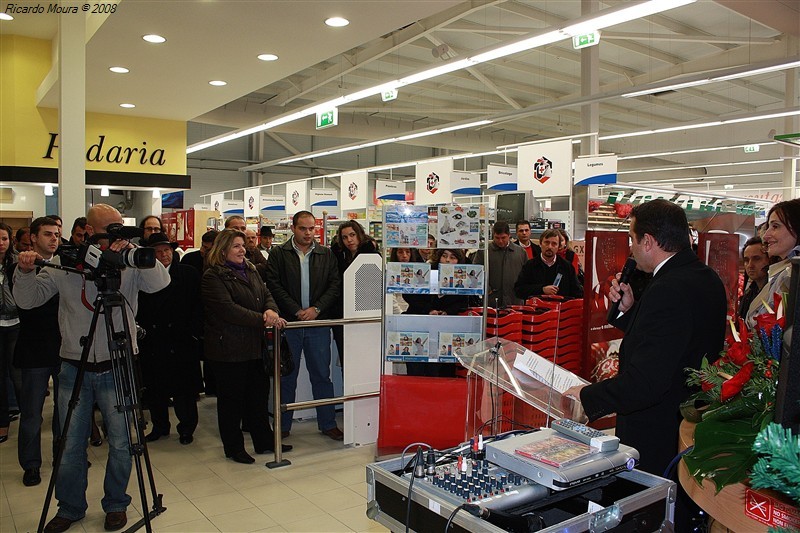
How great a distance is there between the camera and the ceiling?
208 inches

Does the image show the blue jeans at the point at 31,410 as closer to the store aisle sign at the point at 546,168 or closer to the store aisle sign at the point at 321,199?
the store aisle sign at the point at 546,168

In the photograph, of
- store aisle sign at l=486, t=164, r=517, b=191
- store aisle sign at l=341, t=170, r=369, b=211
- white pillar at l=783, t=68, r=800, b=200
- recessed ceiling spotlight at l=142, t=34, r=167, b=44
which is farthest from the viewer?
store aisle sign at l=341, t=170, r=369, b=211

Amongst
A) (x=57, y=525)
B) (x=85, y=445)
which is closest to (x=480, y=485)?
(x=85, y=445)

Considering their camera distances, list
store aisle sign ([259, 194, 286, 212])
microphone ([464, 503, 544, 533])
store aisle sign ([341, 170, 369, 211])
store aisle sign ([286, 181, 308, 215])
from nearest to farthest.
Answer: microphone ([464, 503, 544, 533]) → store aisle sign ([341, 170, 369, 211]) → store aisle sign ([286, 181, 308, 215]) → store aisle sign ([259, 194, 286, 212])

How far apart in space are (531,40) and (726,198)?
28.8ft

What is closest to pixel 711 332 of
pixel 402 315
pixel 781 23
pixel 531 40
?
pixel 402 315

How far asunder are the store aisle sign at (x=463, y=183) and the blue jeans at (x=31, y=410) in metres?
8.09

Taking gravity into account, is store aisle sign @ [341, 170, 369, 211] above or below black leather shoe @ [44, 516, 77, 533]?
above

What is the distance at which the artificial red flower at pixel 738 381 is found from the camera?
1.49 meters

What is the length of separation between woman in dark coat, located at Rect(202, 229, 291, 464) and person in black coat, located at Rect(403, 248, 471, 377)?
1108 mm

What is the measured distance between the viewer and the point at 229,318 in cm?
438

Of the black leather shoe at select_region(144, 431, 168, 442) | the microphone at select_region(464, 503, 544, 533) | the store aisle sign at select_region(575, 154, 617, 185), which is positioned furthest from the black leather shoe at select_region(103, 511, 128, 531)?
the store aisle sign at select_region(575, 154, 617, 185)

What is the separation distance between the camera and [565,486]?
4.44 ft

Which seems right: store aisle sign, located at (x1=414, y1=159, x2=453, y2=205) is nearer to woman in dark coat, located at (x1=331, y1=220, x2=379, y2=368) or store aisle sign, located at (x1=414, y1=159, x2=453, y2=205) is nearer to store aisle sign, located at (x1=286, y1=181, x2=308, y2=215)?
store aisle sign, located at (x1=286, y1=181, x2=308, y2=215)
